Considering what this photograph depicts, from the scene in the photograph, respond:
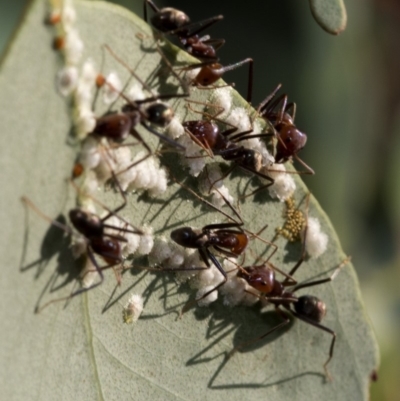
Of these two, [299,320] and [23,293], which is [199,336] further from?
[23,293]

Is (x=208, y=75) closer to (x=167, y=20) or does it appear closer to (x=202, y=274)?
(x=167, y=20)

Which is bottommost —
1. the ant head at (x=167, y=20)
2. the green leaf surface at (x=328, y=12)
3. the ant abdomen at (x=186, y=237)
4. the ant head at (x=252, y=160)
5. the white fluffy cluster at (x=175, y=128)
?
the ant abdomen at (x=186, y=237)

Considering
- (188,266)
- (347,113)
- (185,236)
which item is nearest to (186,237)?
(185,236)

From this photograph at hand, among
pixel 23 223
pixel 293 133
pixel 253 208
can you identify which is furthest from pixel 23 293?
pixel 293 133

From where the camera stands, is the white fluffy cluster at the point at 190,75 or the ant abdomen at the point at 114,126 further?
the white fluffy cluster at the point at 190,75

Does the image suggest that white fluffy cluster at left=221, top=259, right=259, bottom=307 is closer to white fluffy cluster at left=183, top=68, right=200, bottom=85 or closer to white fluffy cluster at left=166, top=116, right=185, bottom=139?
white fluffy cluster at left=166, top=116, right=185, bottom=139

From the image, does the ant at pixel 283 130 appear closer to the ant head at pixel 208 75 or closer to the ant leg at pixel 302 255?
the ant leg at pixel 302 255

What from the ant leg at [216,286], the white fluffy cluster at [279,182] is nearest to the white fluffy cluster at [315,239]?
the white fluffy cluster at [279,182]
